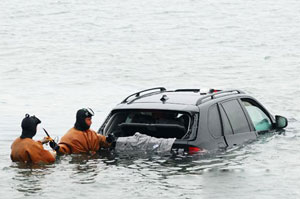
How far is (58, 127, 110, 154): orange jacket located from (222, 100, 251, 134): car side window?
2118 millimetres

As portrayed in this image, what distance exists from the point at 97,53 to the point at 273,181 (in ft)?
102

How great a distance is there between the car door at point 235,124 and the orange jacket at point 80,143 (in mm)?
1979

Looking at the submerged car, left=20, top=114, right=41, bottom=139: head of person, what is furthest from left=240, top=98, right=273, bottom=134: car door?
left=20, top=114, right=41, bottom=139: head of person

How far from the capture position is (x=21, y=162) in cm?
1104

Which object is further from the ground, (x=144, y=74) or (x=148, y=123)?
(x=144, y=74)

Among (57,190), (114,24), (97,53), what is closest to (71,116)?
(57,190)

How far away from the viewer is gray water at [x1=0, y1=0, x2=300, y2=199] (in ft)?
33.9

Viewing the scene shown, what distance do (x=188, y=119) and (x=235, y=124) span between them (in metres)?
1.01

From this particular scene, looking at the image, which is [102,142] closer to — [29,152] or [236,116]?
[29,152]

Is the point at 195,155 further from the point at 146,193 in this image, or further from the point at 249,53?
the point at 249,53

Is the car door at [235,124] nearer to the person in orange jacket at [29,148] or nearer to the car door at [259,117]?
the car door at [259,117]

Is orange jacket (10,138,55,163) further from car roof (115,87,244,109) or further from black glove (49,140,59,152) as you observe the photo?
car roof (115,87,244,109)

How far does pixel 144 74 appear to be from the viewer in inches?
1345

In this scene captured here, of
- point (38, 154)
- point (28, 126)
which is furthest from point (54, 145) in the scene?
point (28, 126)
